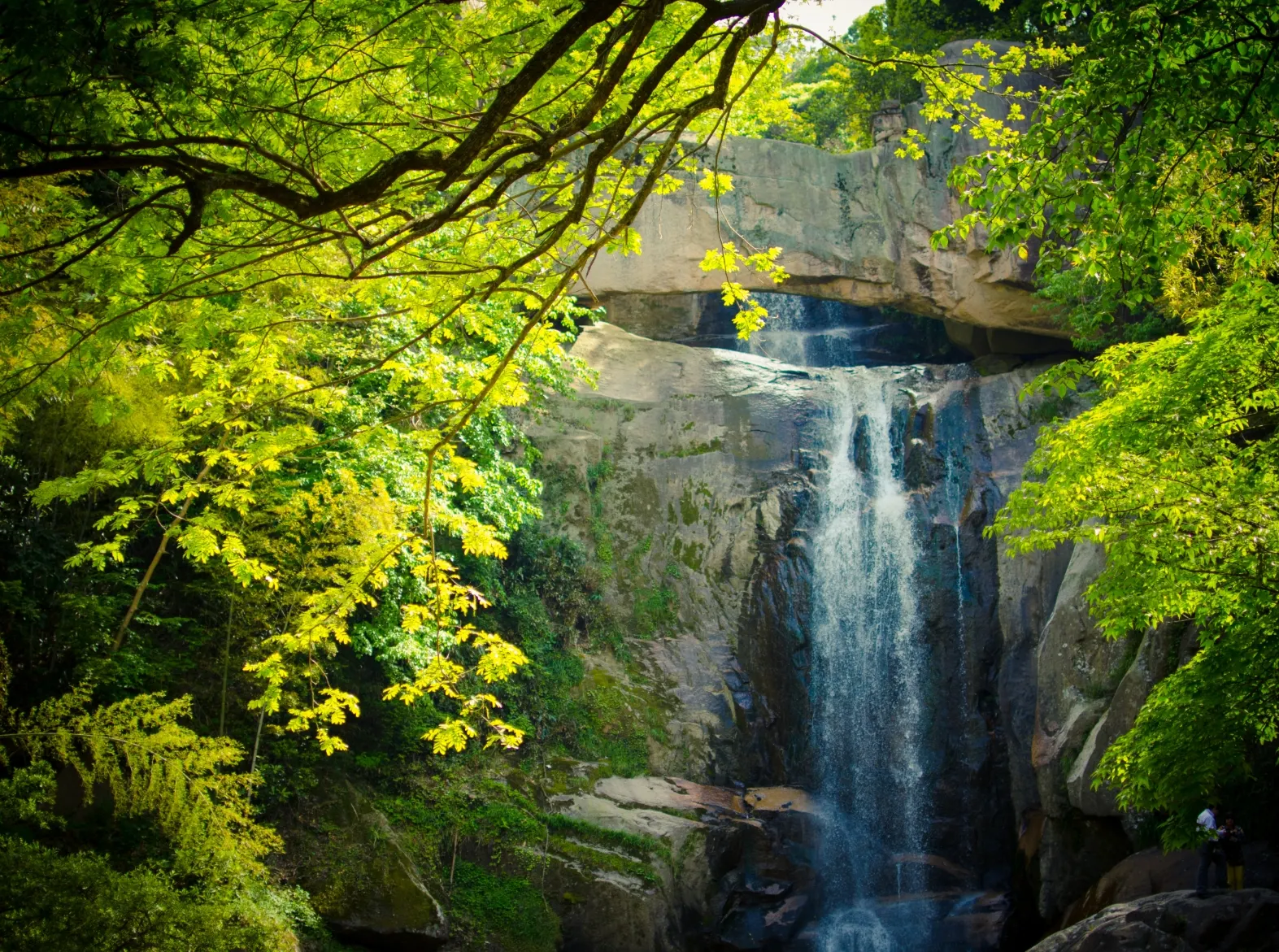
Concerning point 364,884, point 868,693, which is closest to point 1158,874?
point 868,693

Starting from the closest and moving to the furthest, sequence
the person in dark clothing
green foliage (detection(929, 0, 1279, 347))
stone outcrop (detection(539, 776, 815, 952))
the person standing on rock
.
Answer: green foliage (detection(929, 0, 1279, 347)) → the person standing on rock → the person in dark clothing → stone outcrop (detection(539, 776, 815, 952))

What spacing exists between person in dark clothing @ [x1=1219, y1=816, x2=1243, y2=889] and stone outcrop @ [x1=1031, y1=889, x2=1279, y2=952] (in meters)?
0.66

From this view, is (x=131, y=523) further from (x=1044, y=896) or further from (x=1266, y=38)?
(x=1044, y=896)

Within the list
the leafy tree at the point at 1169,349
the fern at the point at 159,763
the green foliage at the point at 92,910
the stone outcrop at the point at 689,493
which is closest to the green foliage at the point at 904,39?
the stone outcrop at the point at 689,493

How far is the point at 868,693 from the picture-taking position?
15172 millimetres

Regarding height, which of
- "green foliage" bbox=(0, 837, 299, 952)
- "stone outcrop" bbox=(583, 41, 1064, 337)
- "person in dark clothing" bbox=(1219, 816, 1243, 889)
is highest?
"stone outcrop" bbox=(583, 41, 1064, 337)

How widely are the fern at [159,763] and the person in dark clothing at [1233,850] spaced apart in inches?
333

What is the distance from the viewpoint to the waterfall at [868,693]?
13.8 metres

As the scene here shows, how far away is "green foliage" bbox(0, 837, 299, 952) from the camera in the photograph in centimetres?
589

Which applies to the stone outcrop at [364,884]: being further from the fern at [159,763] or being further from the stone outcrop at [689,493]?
the stone outcrop at [689,493]

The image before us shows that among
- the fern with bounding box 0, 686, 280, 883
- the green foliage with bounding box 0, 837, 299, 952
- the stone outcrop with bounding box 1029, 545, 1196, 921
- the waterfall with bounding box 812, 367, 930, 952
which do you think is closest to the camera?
the green foliage with bounding box 0, 837, 299, 952

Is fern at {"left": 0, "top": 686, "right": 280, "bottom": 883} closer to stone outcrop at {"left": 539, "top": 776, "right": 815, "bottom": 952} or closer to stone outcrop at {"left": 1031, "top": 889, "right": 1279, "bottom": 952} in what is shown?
stone outcrop at {"left": 539, "top": 776, "right": 815, "bottom": 952}

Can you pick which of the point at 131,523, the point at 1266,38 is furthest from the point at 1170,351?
the point at 131,523

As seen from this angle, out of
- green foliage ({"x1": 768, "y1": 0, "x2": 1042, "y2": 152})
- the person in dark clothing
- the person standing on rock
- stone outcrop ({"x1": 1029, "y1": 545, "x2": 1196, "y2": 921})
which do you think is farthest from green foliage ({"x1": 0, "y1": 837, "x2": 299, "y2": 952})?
green foliage ({"x1": 768, "y1": 0, "x2": 1042, "y2": 152})
